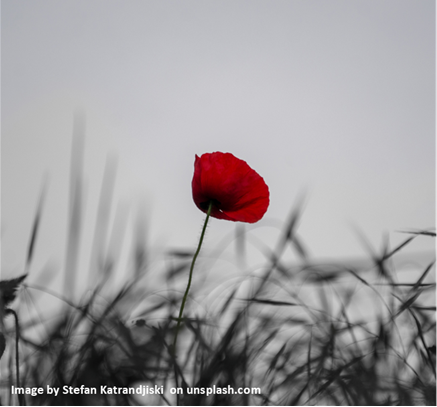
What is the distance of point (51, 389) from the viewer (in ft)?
0.97

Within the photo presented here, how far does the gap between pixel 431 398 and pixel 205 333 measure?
173mm

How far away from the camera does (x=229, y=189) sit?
463 mm

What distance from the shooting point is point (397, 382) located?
32 centimetres

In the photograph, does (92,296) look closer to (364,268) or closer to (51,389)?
→ (51,389)

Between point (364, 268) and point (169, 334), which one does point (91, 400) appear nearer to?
point (169, 334)

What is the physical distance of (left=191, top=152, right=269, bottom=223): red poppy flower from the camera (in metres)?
0.46

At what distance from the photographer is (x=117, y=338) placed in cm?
31

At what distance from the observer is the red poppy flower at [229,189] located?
18.2 inches

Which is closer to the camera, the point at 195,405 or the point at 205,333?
the point at 195,405

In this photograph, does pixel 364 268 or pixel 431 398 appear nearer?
pixel 431 398

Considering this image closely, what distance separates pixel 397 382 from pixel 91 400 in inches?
8.2

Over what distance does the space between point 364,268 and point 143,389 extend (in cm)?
21

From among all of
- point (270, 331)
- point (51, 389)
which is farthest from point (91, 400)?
point (270, 331)

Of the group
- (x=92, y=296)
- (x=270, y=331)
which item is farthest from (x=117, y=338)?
(x=270, y=331)
